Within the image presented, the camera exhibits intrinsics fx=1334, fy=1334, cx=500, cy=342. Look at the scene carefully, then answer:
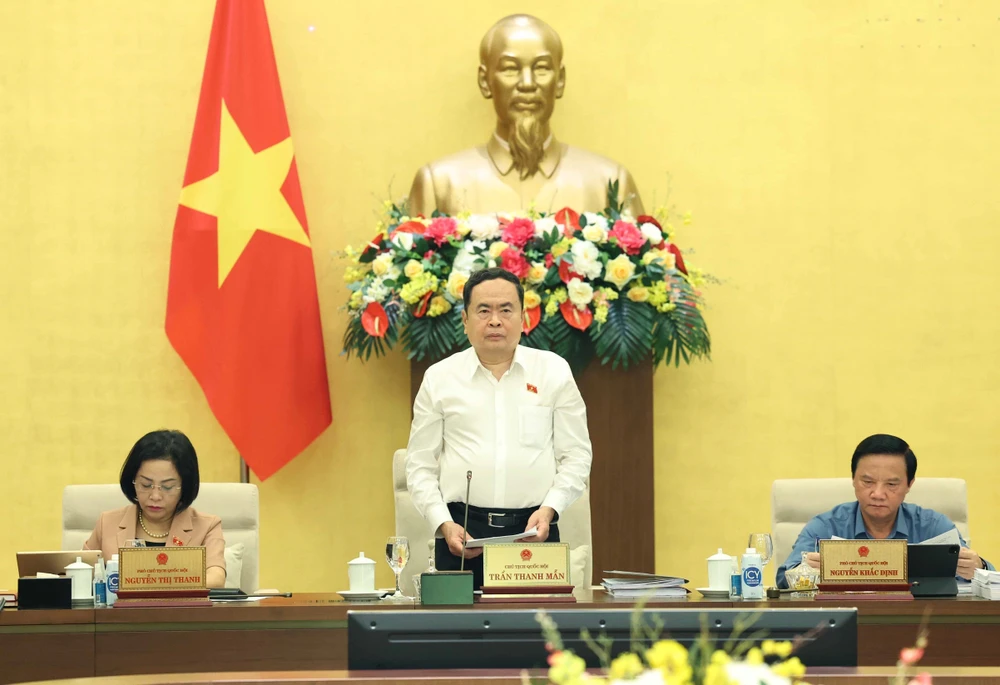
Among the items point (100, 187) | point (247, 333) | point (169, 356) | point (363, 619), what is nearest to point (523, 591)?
point (363, 619)

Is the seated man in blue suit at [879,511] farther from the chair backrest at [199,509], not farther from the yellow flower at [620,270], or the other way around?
the chair backrest at [199,509]

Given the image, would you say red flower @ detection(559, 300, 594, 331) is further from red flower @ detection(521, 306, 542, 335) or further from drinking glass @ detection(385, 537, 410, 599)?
drinking glass @ detection(385, 537, 410, 599)

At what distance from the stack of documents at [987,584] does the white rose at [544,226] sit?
1.79 meters

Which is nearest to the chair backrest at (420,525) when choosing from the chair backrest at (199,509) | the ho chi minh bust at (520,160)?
the chair backrest at (199,509)

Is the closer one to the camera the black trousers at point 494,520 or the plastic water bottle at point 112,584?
the plastic water bottle at point 112,584

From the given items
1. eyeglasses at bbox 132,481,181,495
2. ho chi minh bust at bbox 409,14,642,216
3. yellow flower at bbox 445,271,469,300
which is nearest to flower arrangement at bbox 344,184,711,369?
yellow flower at bbox 445,271,469,300

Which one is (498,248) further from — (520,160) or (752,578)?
(752,578)

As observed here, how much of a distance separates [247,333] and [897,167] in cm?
245

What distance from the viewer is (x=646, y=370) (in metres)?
4.39

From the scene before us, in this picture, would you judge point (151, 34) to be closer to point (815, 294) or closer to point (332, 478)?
point (332, 478)

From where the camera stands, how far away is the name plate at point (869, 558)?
2.81 m

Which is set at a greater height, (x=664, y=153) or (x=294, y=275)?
(x=664, y=153)

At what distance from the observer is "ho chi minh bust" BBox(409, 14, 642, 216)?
4.50 m

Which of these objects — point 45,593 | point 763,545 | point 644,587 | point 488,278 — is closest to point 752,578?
point 763,545
